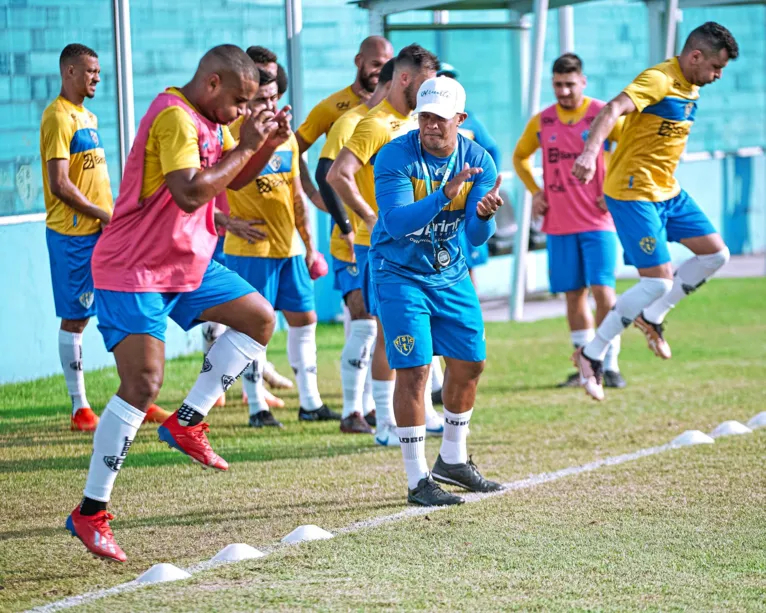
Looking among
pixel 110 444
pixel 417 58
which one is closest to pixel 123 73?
pixel 417 58

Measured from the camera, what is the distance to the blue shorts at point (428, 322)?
19.6 ft

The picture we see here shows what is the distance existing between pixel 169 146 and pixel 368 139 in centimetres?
225

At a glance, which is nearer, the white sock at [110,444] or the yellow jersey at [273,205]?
the white sock at [110,444]

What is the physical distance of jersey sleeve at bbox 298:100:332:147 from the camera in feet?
29.2

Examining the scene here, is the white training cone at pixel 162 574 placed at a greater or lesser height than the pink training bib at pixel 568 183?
lesser

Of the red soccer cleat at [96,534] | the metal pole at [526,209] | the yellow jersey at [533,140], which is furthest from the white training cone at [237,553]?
the metal pole at [526,209]

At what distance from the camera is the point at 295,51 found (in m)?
13.5

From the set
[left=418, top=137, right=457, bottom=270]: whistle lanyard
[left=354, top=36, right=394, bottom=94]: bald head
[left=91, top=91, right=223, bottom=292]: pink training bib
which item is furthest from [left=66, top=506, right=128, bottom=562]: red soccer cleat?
[left=354, top=36, right=394, bottom=94]: bald head

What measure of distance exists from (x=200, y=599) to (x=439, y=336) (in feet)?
6.72

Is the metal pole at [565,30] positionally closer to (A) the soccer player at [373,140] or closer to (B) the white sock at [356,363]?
(B) the white sock at [356,363]

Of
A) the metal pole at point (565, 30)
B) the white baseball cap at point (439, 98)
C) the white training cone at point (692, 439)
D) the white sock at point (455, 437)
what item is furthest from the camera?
the metal pole at point (565, 30)

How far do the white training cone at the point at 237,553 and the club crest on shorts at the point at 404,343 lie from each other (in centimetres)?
124

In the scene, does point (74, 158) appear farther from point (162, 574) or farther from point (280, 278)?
point (162, 574)

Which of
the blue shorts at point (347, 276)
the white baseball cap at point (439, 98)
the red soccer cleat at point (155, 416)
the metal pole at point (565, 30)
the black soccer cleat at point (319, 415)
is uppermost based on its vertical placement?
the metal pole at point (565, 30)
